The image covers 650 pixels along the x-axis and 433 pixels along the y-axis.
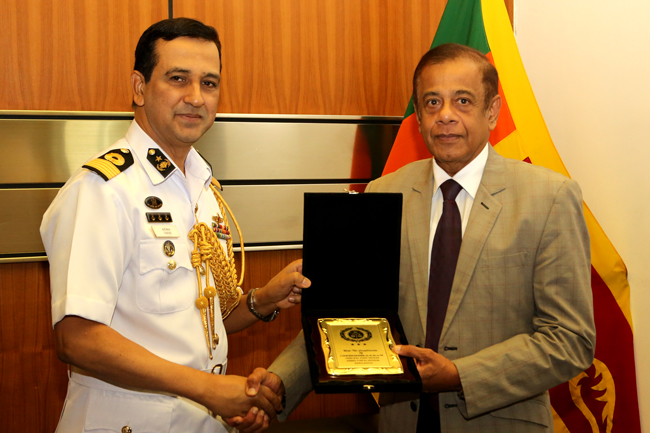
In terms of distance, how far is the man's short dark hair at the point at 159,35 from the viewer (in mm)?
1460

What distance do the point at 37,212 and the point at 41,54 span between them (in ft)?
2.17

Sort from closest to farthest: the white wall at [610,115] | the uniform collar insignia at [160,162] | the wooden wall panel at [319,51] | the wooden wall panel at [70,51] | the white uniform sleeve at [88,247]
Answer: the white uniform sleeve at [88,247]
the uniform collar insignia at [160,162]
the white wall at [610,115]
the wooden wall panel at [70,51]
the wooden wall panel at [319,51]

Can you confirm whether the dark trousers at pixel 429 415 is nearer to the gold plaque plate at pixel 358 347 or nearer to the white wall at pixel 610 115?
the gold plaque plate at pixel 358 347

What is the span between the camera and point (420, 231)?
1.50 meters

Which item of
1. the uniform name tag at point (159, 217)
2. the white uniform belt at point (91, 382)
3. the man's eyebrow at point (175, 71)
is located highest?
the man's eyebrow at point (175, 71)

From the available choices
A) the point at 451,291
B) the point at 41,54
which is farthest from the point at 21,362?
the point at 451,291

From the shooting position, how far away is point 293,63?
257 centimetres

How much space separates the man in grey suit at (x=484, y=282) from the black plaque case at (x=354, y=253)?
6 centimetres

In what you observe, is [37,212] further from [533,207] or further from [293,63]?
[533,207]

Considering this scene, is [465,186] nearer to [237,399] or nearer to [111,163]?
[237,399]

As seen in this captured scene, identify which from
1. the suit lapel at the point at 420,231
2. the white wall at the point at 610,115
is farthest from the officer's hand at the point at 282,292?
the white wall at the point at 610,115

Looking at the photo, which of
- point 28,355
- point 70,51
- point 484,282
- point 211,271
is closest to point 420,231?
point 484,282

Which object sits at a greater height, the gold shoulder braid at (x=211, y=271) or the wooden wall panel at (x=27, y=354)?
the gold shoulder braid at (x=211, y=271)

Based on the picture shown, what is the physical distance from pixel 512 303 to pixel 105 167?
3.66 feet
